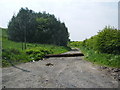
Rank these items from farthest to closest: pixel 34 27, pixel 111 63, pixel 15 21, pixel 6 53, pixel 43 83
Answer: pixel 34 27 < pixel 15 21 < pixel 6 53 < pixel 111 63 < pixel 43 83

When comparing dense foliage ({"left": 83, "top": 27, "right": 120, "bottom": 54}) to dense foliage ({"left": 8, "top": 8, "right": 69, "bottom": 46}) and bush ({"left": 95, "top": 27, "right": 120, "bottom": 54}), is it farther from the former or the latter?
dense foliage ({"left": 8, "top": 8, "right": 69, "bottom": 46})

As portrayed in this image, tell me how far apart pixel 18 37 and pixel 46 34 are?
10.6m

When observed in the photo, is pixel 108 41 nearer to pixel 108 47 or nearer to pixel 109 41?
pixel 109 41

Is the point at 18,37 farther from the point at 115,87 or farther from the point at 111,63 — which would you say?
the point at 115,87

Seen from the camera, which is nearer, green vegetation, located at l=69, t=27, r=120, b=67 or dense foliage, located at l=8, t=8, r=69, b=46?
green vegetation, located at l=69, t=27, r=120, b=67

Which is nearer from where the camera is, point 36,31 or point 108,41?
point 108,41

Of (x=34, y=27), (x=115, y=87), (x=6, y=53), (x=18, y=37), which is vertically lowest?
(x=115, y=87)

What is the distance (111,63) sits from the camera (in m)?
11.0

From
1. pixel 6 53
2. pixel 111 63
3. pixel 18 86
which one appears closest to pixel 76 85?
pixel 18 86

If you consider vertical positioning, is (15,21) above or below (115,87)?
above

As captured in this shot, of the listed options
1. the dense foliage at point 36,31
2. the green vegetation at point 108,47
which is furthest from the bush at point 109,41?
the dense foliage at point 36,31

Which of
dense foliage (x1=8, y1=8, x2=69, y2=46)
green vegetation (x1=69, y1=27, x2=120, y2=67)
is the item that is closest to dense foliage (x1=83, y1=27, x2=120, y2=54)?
green vegetation (x1=69, y1=27, x2=120, y2=67)

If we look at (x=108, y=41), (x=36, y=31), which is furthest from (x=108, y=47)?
(x=36, y=31)

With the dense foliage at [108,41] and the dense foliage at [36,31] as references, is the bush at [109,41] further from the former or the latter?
the dense foliage at [36,31]
